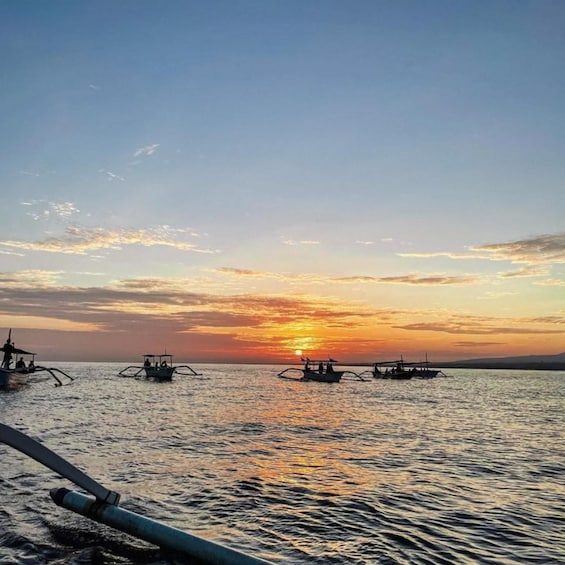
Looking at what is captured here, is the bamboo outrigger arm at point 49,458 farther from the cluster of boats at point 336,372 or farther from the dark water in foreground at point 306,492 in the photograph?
the cluster of boats at point 336,372

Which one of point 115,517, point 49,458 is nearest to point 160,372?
point 115,517

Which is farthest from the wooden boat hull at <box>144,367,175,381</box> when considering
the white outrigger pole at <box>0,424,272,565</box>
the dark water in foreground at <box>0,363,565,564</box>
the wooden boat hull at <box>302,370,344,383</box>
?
Answer: the white outrigger pole at <box>0,424,272,565</box>

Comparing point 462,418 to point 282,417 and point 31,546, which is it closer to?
point 282,417

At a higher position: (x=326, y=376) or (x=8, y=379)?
(x=8, y=379)

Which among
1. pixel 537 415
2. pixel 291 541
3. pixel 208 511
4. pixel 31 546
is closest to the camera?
pixel 31 546

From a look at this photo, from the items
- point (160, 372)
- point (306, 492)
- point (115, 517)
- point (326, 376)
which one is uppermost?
point (115, 517)

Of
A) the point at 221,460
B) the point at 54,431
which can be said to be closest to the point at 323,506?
the point at 221,460

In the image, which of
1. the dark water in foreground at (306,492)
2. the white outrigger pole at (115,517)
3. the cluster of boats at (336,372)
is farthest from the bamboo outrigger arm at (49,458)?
the cluster of boats at (336,372)

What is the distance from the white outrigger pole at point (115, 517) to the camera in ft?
23.1

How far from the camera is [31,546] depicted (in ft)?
31.1

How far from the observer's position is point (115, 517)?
27.9 feet

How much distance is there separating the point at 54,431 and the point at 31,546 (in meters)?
21.0

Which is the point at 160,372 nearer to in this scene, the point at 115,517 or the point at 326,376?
the point at 326,376

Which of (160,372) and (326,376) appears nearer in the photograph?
(160,372)
